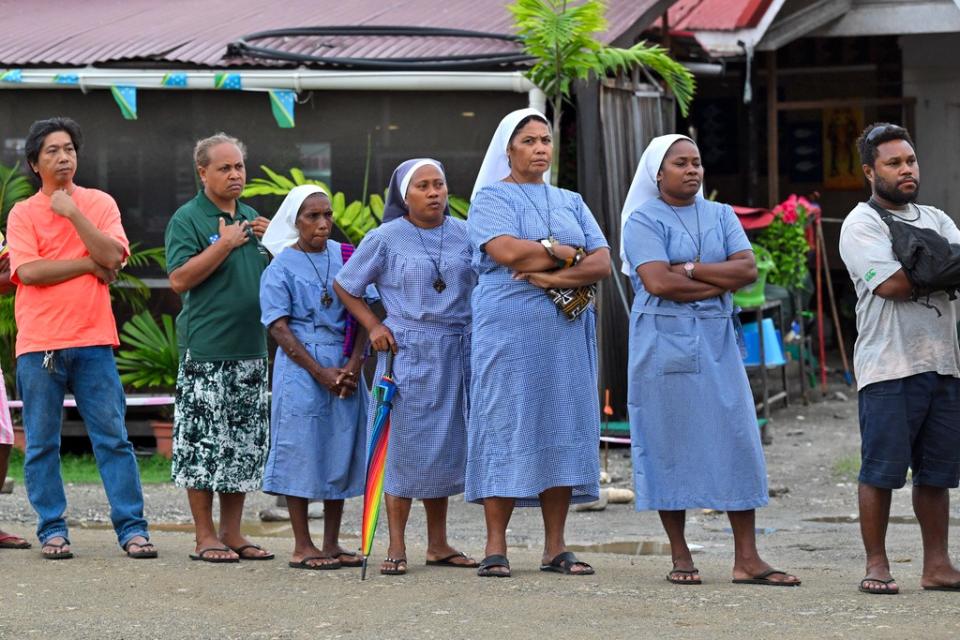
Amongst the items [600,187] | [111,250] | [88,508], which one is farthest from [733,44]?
[111,250]

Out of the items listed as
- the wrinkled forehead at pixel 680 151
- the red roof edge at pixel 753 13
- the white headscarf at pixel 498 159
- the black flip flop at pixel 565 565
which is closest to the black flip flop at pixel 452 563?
the black flip flop at pixel 565 565

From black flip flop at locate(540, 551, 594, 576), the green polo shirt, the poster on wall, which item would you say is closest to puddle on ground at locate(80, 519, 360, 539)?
the green polo shirt

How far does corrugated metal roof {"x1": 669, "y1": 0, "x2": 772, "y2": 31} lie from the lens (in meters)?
13.4

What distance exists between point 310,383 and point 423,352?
1.81 ft

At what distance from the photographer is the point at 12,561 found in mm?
6977

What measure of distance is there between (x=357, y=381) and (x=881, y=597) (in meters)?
2.36

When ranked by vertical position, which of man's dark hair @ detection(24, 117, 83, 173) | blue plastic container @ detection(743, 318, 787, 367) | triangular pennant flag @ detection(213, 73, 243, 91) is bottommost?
blue plastic container @ detection(743, 318, 787, 367)

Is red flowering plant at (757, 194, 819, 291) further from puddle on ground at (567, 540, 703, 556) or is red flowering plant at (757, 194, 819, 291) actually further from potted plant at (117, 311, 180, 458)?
puddle on ground at (567, 540, 703, 556)

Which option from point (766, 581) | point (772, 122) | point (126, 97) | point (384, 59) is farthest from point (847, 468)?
point (772, 122)

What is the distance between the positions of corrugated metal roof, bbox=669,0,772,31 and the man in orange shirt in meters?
7.27

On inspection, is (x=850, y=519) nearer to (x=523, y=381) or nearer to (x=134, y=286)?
Answer: (x=523, y=381)

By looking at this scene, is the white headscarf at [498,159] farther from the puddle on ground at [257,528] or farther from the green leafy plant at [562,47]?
the green leafy plant at [562,47]

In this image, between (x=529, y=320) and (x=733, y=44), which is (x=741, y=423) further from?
(x=733, y=44)

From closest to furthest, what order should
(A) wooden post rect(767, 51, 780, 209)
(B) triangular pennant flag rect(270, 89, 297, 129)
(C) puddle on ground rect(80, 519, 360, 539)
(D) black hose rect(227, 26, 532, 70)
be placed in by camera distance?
(C) puddle on ground rect(80, 519, 360, 539) → (D) black hose rect(227, 26, 532, 70) → (B) triangular pennant flag rect(270, 89, 297, 129) → (A) wooden post rect(767, 51, 780, 209)
